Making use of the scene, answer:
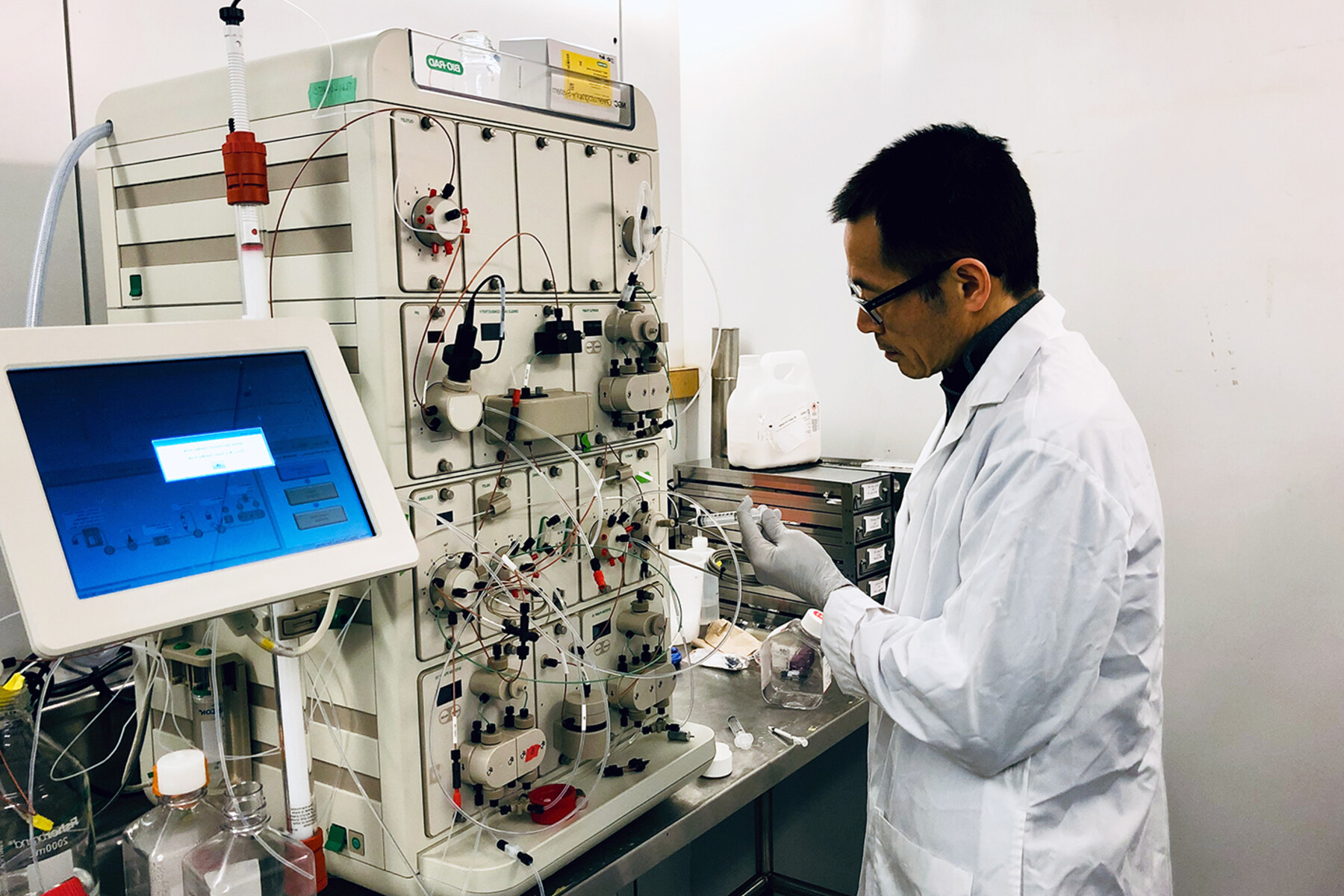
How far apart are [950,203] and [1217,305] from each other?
124cm

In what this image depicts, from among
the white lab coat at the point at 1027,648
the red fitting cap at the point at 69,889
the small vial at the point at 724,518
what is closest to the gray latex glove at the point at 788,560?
the small vial at the point at 724,518

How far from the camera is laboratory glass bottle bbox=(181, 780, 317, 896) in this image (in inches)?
45.4

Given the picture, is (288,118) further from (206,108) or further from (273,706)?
(273,706)

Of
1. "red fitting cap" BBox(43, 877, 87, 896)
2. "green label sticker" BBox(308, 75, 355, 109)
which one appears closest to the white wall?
"green label sticker" BBox(308, 75, 355, 109)

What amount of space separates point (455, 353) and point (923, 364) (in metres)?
0.74

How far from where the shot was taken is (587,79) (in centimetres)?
142

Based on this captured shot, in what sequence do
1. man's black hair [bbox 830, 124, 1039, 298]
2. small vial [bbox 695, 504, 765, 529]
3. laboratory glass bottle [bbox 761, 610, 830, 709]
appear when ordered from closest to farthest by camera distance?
man's black hair [bbox 830, 124, 1039, 298]
small vial [bbox 695, 504, 765, 529]
laboratory glass bottle [bbox 761, 610, 830, 709]

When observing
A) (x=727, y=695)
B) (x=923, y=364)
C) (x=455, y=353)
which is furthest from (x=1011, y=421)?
(x=727, y=695)

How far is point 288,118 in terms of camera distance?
1.21 m

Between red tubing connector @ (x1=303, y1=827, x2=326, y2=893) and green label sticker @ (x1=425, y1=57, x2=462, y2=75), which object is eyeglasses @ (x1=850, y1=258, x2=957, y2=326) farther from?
red tubing connector @ (x1=303, y1=827, x2=326, y2=893)

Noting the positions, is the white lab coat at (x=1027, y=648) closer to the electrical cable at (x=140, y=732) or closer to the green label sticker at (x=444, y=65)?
the green label sticker at (x=444, y=65)

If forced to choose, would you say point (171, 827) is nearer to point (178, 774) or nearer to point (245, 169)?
point (178, 774)

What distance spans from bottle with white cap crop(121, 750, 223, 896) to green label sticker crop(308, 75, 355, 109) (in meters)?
0.79

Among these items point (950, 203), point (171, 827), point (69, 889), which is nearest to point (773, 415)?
point (950, 203)
